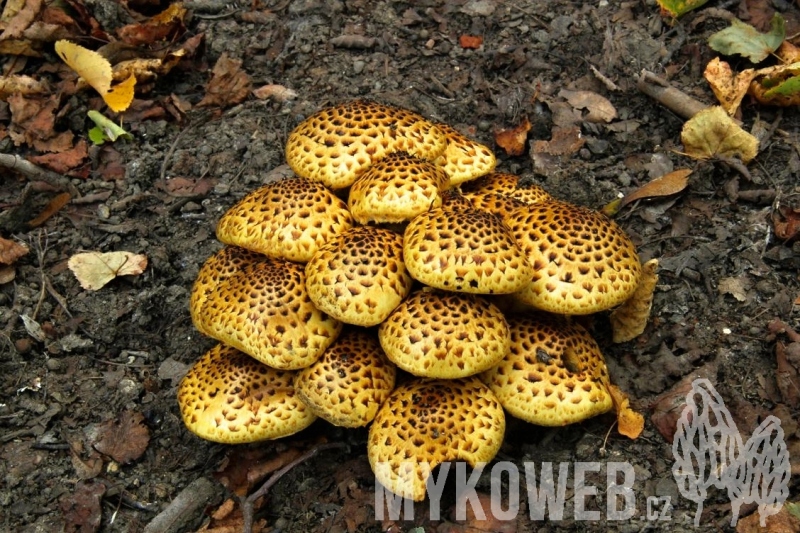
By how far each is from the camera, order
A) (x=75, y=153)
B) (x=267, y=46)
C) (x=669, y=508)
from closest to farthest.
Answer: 1. (x=669, y=508)
2. (x=75, y=153)
3. (x=267, y=46)

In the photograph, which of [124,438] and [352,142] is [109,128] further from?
[352,142]

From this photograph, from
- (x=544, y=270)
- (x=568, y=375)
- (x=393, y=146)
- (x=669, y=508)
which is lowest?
(x=669, y=508)

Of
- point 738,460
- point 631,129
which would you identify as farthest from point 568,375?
point 631,129

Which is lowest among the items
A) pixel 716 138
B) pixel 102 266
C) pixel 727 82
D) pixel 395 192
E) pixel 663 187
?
pixel 102 266

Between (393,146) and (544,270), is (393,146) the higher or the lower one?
the higher one

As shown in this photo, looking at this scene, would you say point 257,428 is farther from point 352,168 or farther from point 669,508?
point 669,508

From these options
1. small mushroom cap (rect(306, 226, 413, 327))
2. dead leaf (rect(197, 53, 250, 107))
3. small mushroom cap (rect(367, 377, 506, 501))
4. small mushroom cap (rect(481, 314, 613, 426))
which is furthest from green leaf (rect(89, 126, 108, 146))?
small mushroom cap (rect(481, 314, 613, 426))

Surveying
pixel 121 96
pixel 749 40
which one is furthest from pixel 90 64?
pixel 749 40
